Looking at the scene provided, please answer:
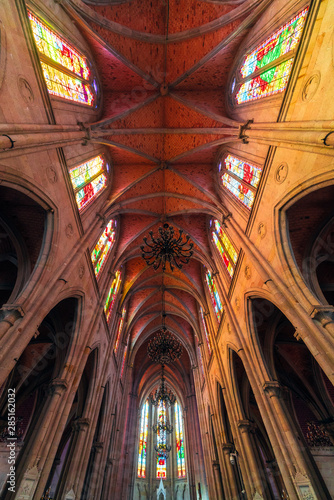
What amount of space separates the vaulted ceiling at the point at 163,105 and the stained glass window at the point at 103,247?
89 centimetres

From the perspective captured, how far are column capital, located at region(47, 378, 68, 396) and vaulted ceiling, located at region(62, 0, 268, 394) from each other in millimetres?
7120

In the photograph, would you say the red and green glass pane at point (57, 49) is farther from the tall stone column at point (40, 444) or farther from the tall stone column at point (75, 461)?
the tall stone column at point (75, 461)

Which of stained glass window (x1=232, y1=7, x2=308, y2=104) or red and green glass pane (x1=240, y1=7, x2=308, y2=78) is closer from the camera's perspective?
Result: red and green glass pane (x1=240, y1=7, x2=308, y2=78)

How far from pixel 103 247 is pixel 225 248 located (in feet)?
20.9

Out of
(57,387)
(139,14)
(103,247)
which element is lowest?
(57,387)

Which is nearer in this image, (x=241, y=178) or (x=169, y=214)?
(x=241, y=178)

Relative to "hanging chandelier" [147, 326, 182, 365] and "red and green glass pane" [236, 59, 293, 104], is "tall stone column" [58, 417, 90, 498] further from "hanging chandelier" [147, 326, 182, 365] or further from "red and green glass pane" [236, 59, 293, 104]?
"red and green glass pane" [236, 59, 293, 104]

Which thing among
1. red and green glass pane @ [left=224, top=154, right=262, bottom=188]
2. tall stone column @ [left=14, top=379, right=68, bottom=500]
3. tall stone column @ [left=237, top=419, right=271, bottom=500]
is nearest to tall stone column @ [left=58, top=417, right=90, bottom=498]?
tall stone column @ [left=14, top=379, right=68, bottom=500]

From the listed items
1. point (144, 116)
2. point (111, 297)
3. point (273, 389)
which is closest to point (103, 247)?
point (111, 297)

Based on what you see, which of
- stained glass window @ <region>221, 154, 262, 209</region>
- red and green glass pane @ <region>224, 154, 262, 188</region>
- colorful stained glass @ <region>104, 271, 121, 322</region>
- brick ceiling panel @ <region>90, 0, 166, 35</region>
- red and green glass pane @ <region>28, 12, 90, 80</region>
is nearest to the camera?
red and green glass pane @ <region>28, 12, 90, 80</region>

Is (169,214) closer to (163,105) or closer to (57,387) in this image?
(163,105)

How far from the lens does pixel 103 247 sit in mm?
13414

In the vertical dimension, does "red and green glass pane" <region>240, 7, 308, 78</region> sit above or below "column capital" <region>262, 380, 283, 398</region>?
above

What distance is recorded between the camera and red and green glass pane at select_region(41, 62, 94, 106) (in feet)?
26.4
